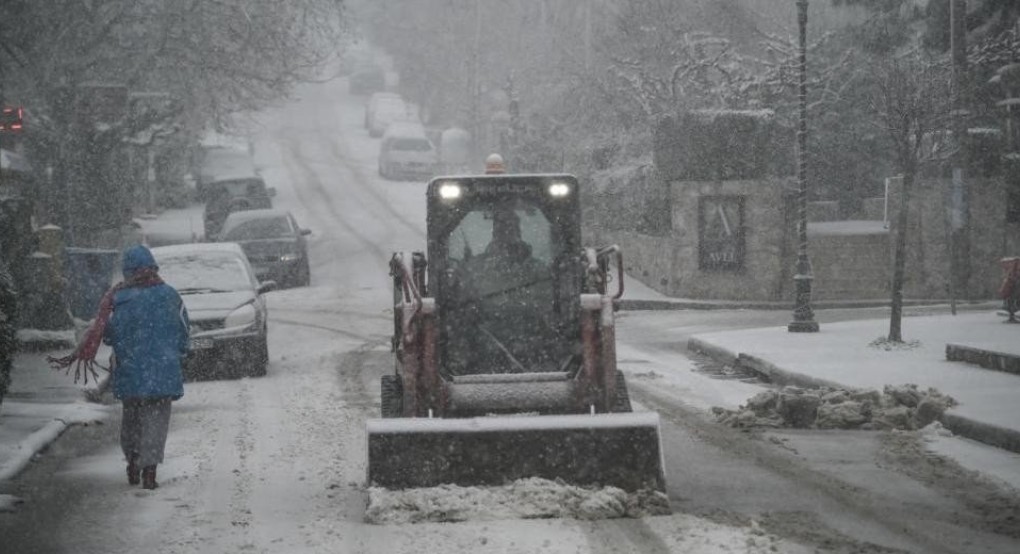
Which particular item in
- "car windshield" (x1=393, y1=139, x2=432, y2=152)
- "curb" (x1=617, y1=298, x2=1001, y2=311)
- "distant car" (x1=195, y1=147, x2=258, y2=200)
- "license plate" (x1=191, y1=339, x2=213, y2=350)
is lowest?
"curb" (x1=617, y1=298, x2=1001, y2=311)

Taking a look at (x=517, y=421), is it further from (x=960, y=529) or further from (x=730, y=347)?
(x=730, y=347)

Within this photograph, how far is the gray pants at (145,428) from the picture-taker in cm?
1012

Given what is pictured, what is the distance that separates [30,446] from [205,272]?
265 inches

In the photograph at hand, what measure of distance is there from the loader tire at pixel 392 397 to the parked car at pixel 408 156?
42.2 metres

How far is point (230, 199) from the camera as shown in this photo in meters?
39.7

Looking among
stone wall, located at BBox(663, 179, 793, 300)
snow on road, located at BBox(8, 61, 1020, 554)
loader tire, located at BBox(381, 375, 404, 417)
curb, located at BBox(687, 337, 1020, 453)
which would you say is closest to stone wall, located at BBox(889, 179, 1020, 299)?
stone wall, located at BBox(663, 179, 793, 300)

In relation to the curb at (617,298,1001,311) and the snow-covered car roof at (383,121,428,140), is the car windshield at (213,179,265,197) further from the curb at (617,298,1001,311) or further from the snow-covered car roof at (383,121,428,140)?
the curb at (617,298,1001,311)

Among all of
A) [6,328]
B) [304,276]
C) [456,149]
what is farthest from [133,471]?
[456,149]

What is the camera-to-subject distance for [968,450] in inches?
455

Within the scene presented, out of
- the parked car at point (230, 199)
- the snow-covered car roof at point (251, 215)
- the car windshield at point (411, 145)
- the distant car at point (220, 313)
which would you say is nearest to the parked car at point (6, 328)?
the distant car at point (220, 313)

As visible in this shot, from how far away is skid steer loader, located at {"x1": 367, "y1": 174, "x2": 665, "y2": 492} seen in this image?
29.8 ft

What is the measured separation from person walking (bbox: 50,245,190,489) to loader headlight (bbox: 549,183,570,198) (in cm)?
295

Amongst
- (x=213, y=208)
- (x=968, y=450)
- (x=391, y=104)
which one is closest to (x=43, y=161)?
(x=213, y=208)

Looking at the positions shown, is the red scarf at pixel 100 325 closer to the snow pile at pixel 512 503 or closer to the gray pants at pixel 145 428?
the gray pants at pixel 145 428
